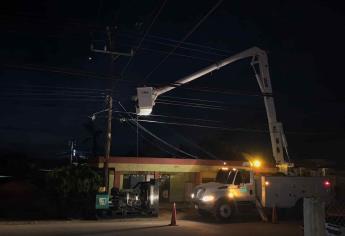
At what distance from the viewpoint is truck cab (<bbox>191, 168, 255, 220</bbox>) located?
62.2 feet

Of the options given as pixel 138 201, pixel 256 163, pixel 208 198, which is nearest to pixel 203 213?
pixel 208 198

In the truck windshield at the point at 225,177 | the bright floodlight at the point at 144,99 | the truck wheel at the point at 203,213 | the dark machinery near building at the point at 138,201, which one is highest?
the bright floodlight at the point at 144,99

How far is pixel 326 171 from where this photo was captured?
20859 mm

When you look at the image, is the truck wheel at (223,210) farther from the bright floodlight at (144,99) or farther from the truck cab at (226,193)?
the bright floodlight at (144,99)

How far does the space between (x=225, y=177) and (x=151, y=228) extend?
586cm

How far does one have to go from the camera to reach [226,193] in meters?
19.2

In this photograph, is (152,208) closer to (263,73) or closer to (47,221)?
(47,221)

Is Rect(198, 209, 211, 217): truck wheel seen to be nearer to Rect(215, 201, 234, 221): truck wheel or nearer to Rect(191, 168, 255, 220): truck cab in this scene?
Rect(191, 168, 255, 220): truck cab

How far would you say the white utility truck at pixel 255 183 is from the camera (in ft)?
62.2

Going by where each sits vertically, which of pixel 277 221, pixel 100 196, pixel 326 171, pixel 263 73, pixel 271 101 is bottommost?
pixel 277 221

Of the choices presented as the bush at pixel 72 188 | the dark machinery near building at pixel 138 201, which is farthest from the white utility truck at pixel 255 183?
the bush at pixel 72 188

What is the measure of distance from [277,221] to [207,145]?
39370mm

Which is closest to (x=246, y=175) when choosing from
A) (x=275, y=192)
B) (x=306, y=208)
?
(x=275, y=192)

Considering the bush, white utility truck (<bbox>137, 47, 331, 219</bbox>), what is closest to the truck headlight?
white utility truck (<bbox>137, 47, 331, 219</bbox>)
